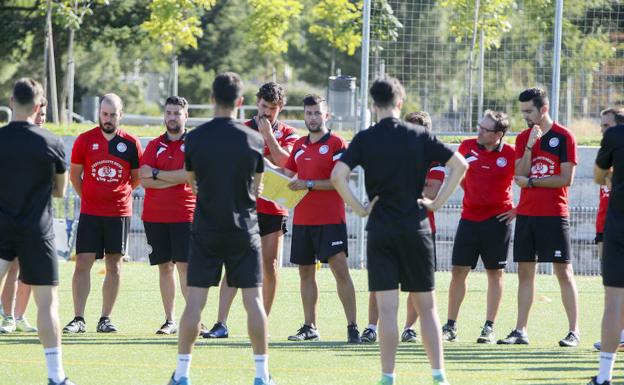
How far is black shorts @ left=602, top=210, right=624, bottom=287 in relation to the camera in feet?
24.7

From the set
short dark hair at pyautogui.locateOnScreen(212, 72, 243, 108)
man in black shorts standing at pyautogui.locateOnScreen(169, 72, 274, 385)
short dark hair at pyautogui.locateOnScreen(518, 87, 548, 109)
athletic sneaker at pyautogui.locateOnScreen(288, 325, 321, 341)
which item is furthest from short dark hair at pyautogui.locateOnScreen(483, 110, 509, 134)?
short dark hair at pyautogui.locateOnScreen(212, 72, 243, 108)

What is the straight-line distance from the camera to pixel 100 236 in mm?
10570

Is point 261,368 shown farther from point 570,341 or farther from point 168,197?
point 570,341

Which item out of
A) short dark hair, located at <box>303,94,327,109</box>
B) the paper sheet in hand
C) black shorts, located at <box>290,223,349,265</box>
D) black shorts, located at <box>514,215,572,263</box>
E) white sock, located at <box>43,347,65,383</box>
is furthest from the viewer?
black shorts, located at <box>514,215,572,263</box>

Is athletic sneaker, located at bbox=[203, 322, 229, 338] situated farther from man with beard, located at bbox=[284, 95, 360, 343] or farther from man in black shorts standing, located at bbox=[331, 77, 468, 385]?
man in black shorts standing, located at bbox=[331, 77, 468, 385]

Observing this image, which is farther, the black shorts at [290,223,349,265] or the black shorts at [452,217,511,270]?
the black shorts at [452,217,511,270]

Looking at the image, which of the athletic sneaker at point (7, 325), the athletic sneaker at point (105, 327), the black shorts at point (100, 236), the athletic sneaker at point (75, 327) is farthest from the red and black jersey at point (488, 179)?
the athletic sneaker at point (7, 325)

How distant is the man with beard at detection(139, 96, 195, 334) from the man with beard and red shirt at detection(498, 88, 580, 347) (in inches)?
120

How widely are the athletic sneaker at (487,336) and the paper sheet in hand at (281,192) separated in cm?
213

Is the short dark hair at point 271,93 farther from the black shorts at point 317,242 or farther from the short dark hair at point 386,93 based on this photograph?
the short dark hair at point 386,93

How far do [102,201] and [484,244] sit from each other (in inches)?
141

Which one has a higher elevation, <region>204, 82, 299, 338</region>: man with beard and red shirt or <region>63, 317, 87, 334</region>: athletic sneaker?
<region>204, 82, 299, 338</region>: man with beard and red shirt

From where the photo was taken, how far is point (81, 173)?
1059 cm

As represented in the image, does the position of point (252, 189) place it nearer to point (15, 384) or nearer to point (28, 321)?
point (15, 384)
